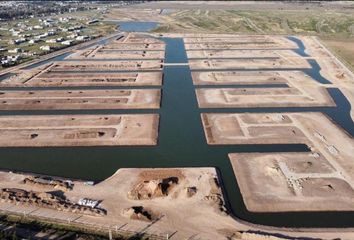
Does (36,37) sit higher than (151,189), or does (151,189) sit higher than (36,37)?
(151,189)

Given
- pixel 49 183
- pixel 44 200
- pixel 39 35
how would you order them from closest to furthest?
pixel 44 200
pixel 49 183
pixel 39 35

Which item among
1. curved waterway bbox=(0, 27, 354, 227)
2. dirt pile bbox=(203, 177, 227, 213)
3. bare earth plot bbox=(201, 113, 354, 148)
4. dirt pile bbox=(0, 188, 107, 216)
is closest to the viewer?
dirt pile bbox=(0, 188, 107, 216)

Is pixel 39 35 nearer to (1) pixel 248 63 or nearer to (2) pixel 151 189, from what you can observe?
(1) pixel 248 63

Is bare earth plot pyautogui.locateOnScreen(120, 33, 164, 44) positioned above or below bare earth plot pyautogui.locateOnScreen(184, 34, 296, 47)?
below

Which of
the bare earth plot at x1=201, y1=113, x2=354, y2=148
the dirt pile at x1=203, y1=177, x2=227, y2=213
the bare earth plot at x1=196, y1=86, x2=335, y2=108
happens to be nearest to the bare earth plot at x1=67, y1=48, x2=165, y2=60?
the bare earth plot at x1=196, y1=86, x2=335, y2=108

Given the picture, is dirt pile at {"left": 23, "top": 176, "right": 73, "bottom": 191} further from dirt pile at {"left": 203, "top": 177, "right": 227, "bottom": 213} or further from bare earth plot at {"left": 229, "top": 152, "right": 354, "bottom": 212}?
bare earth plot at {"left": 229, "top": 152, "right": 354, "bottom": 212}

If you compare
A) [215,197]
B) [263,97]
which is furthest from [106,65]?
[215,197]

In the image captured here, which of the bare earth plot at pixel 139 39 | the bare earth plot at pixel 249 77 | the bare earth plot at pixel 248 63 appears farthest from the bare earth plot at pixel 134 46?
the bare earth plot at pixel 249 77
